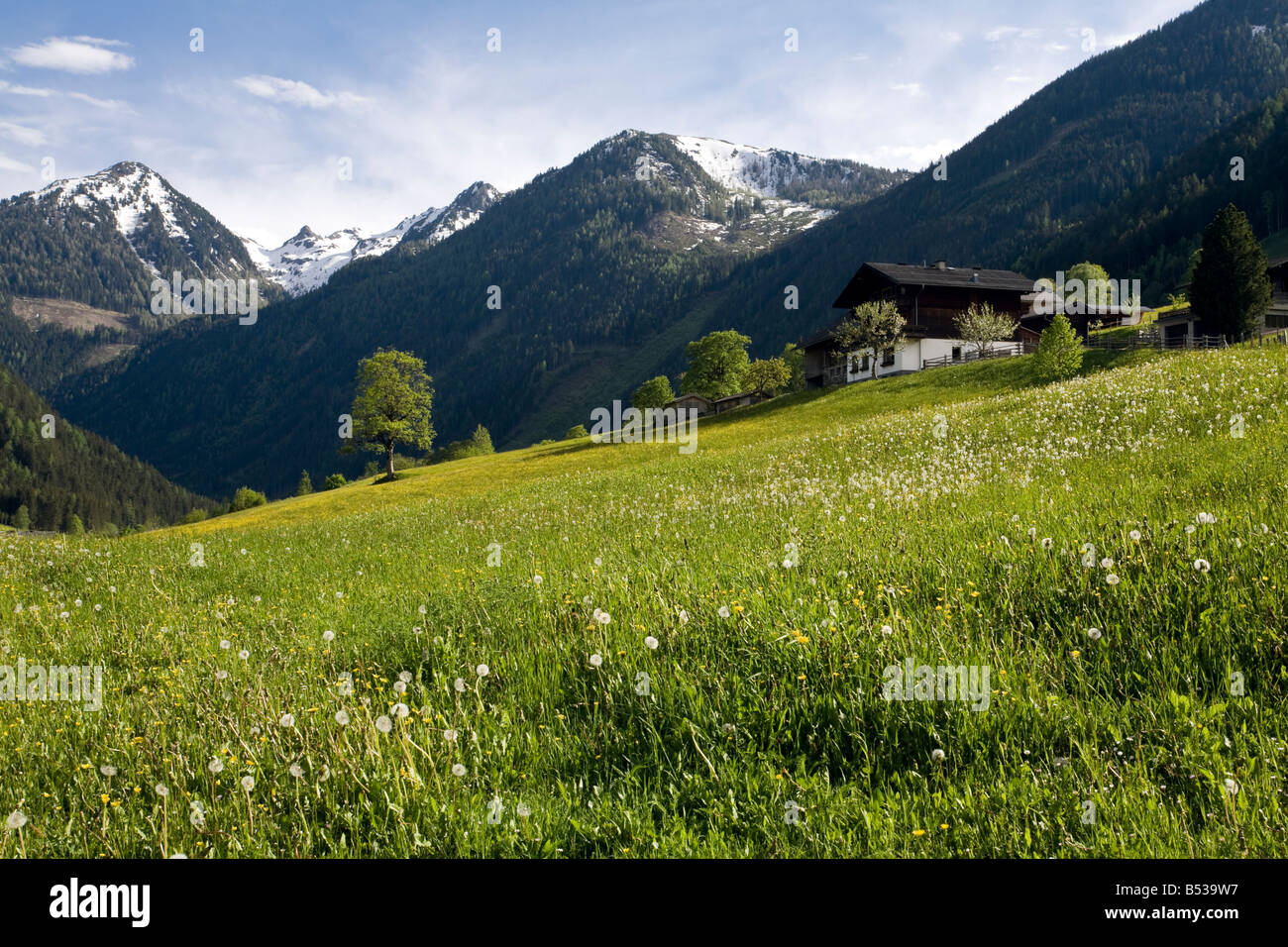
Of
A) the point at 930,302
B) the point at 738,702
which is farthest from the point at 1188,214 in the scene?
the point at 738,702

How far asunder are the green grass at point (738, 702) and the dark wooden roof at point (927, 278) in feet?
244

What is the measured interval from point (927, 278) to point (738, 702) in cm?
8347

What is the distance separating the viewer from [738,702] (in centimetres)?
411

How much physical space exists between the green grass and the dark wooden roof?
2926 inches

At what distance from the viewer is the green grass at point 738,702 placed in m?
3.18

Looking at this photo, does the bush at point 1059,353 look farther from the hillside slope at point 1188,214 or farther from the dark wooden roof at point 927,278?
the hillside slope at point 1188,214

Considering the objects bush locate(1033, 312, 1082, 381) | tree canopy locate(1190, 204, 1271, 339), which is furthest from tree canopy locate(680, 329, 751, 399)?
bush locate(1033, 312, 1082, 381)

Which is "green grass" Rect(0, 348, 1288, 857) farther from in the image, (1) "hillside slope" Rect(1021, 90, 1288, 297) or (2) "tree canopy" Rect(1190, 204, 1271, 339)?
(1) "hillside slope" Rect(1021, 90, 1288, 297)

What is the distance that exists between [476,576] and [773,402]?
6692 cm

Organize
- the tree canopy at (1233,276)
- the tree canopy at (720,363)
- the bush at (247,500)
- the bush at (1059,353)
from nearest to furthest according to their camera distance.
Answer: the bush at (1059,353) < the tree canopy at (1233,276) < the tree canopy at (720,363) < the bush at (247,500)

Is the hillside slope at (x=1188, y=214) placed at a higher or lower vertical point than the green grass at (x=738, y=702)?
higher

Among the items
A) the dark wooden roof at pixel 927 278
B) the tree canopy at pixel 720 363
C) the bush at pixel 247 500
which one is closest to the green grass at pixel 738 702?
the dark wooden roof at pixel 927 278

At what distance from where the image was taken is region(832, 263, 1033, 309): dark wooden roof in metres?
77.6

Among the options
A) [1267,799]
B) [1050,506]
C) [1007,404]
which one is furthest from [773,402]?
[1267,799]
